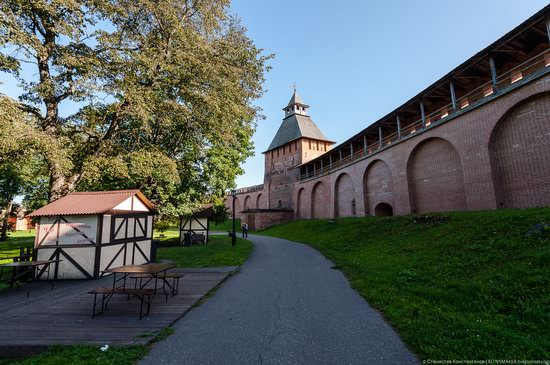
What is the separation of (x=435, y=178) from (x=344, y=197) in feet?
41.4

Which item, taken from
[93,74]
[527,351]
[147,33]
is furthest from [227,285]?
[147,33]

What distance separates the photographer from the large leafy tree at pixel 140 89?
1094 centimetres

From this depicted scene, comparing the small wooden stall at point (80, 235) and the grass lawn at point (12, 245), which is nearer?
the small wooden stall at point (80, 235)

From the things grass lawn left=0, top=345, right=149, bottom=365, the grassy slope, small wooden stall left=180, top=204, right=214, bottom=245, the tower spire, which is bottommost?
grass lawn left=0, top=345, right=149, bottom=365

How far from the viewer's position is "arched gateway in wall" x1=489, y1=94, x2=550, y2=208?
11.3m

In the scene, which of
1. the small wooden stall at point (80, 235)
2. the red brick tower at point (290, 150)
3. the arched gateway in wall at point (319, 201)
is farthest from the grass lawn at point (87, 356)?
the red brick tower at point (290, 150)

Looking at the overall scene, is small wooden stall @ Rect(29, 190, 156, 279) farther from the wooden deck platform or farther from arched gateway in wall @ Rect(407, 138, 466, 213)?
arched gateway in wall @ Rect(407, 138, 466, 213)

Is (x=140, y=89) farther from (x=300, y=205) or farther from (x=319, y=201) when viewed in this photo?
(x=300, y=205)

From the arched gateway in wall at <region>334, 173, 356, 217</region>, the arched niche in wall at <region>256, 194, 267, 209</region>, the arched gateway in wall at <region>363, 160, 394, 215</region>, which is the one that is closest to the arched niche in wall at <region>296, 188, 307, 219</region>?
the arched gateway in wall at <region>334, 173, 356, 217</region>

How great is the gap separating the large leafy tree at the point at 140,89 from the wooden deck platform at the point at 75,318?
565cm

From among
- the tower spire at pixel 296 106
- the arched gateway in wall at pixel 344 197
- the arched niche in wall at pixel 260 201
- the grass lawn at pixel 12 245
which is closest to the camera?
the grass lawn at pixel 12 245

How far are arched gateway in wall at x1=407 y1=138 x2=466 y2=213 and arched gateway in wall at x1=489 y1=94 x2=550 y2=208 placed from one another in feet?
7.23

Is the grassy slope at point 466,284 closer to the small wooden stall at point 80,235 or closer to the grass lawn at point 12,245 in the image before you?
the small wooden stall at point 80,235

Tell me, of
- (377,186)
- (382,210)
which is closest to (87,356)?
(377,186)
